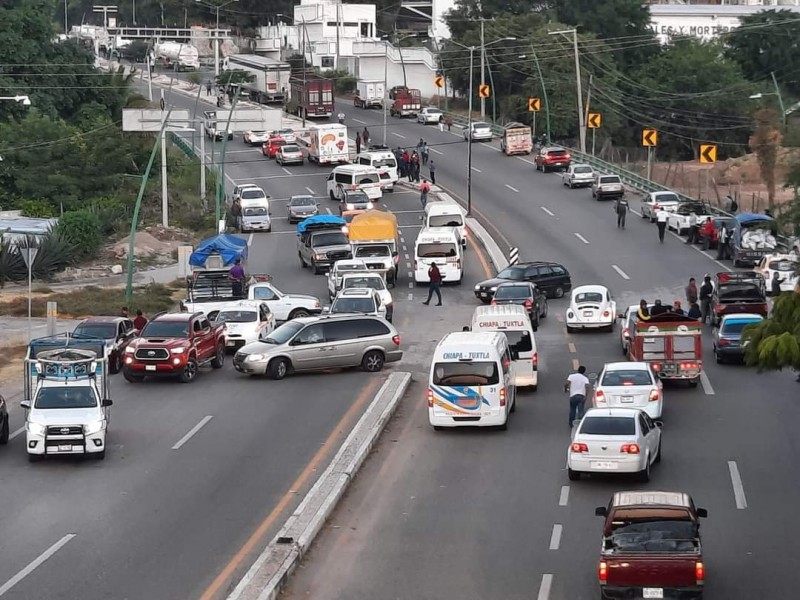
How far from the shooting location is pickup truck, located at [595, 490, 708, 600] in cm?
1828

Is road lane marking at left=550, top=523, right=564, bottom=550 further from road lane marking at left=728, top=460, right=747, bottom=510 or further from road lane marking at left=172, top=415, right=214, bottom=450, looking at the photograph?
road lane marking at left=172, top=415, right=214, bottom=450

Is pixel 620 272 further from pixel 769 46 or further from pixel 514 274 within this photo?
pixel 769 46

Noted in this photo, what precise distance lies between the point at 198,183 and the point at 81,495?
63280 mm

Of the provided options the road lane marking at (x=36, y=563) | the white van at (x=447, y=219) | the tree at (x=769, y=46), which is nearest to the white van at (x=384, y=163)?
the white van at (x=447, y=219)

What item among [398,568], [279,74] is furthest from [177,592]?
[279,74]

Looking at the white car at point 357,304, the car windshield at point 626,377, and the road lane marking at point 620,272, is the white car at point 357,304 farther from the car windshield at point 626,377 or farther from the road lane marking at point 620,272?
the road lane marking at point 620,272

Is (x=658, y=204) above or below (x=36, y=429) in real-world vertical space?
above

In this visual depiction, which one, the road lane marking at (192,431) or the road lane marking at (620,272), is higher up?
the road lane marking at (192,431)

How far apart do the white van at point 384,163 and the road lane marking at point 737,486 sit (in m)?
53.2

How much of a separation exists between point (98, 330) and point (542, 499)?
59.1 feet

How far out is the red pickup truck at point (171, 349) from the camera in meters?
36.1

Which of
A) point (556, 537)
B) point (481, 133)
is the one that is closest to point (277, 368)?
point (556, 537)

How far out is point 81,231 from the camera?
63125mm

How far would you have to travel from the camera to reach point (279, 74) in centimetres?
12231
